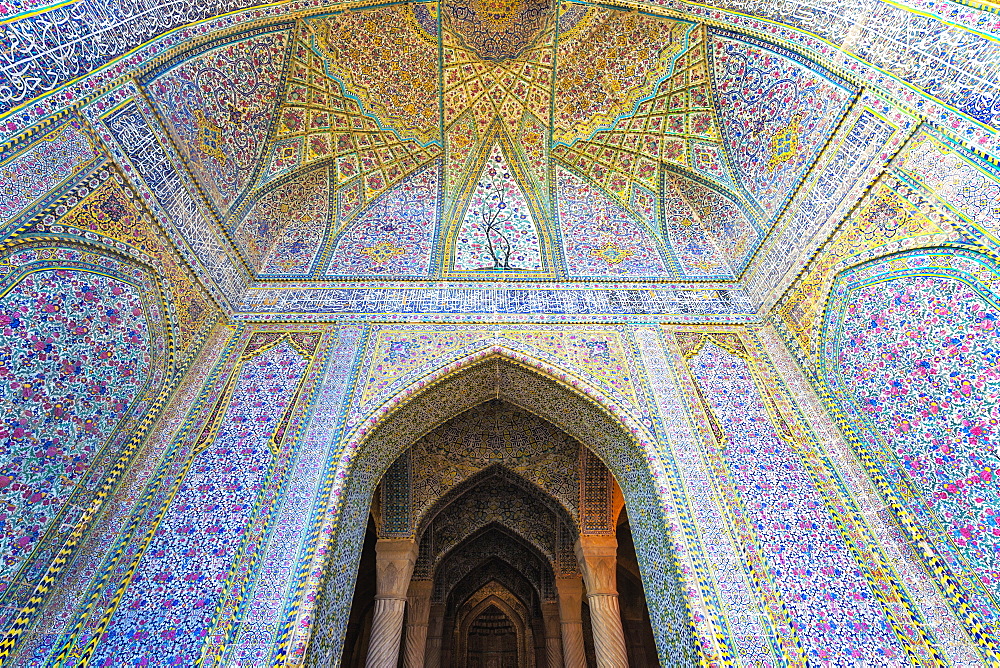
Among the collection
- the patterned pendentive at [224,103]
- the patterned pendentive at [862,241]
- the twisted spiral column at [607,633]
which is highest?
the patterned pendentive at [224,103]

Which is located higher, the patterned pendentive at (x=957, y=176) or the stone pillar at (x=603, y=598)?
the patterned pendentive at (x=957, y=176)

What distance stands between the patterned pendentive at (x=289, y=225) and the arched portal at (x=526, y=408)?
200 cm

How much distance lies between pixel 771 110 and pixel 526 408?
11.4ft

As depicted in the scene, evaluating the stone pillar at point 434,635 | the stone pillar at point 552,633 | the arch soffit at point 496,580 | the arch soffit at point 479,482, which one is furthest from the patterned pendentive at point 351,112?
the stone pillar at point 552,633

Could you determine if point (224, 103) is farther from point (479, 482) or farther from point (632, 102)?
point (479, 482)

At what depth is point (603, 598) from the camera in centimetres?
539

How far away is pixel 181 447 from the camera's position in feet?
11.5

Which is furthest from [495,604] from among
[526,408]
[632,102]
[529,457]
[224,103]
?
[224,103]

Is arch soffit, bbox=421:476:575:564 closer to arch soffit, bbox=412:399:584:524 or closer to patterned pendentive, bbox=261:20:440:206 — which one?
arch soffit, bbox=412:399:584:524

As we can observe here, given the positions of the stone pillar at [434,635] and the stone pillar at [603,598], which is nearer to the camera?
the stone pillar at [603,598]

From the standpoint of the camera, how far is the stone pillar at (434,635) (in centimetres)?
721

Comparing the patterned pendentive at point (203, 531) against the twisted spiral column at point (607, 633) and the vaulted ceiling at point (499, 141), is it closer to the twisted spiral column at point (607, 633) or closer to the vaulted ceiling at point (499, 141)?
the vaulted ceiling at point (499, 141)

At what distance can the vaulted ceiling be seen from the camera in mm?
4242

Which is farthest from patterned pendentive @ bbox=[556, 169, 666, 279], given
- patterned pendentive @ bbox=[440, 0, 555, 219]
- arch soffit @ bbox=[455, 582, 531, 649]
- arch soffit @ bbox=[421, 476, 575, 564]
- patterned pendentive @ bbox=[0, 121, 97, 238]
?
arch soffit @ bbox=[455, 582, 531, 649]
